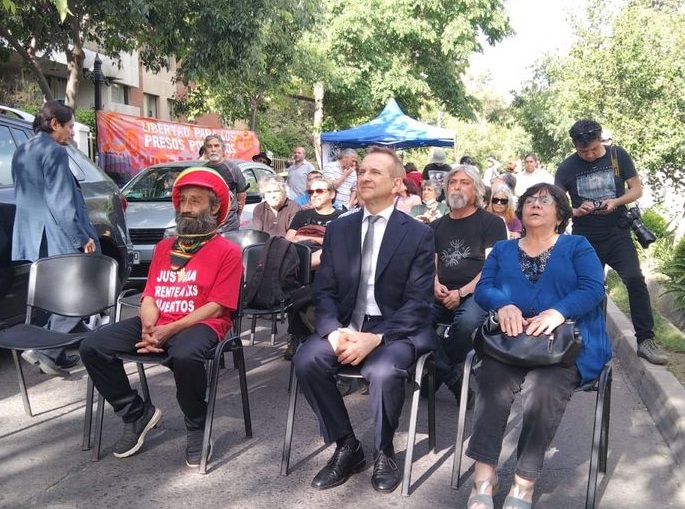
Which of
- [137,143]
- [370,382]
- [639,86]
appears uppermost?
[639,86]

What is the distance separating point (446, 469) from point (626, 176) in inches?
115

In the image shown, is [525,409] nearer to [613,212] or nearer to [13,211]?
[613,212]

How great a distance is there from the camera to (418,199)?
30.3 feet

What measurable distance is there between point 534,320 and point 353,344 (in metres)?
0.92

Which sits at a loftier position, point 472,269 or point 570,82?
point 570,82

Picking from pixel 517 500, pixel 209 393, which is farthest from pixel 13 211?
pixel 517 500

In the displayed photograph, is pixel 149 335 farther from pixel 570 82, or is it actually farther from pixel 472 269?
pixel 570 82

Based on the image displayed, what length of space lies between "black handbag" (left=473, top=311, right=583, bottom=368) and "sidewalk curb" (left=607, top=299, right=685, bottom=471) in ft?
4.26

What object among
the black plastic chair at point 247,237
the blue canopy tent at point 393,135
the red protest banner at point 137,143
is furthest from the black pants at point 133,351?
the blue canopy tent at point 393,135

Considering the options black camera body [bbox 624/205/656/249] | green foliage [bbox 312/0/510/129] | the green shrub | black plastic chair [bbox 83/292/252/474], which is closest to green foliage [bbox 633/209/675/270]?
the green shrub

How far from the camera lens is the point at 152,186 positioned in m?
10.6

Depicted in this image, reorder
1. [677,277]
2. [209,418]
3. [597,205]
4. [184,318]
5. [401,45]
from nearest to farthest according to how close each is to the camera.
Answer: [209,418] → [184,318] → [597,205] → [677,277] → [401,45]

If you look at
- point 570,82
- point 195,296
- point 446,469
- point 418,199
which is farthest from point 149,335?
point 570,82

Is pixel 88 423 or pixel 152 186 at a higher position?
pixel 152 186
